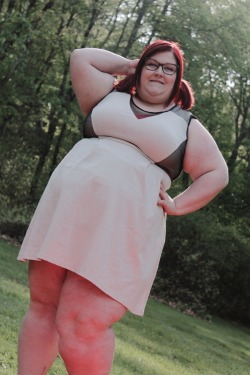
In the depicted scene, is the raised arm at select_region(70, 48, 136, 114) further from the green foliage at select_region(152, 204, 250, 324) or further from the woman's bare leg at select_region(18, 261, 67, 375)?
the green foliage at select_region(152, 204, 250, 324)

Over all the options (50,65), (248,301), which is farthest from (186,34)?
(248,301)

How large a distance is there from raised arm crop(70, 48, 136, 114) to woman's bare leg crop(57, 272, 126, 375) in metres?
0.88

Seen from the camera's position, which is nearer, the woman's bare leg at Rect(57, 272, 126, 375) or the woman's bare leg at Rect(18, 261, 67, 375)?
the woman's bare leg at Rect(57, 272, 126, 375)

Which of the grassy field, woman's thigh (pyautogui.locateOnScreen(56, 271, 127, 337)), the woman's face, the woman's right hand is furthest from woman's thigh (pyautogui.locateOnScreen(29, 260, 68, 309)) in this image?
the grassy field

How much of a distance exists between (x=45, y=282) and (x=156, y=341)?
23.0 feet

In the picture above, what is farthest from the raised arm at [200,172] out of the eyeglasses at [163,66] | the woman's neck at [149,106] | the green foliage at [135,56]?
the green foliage at [135,56]

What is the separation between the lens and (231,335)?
15.6m

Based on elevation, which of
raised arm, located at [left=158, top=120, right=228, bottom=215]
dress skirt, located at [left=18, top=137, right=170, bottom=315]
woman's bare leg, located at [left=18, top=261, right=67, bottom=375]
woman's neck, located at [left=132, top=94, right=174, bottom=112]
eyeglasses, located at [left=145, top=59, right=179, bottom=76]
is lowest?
woman's bare leg, located at [left=18, top=261, right=67, bottom=375]

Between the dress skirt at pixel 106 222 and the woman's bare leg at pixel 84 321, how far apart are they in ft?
0.17

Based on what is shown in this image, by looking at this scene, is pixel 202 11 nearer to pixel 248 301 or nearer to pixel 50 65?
pixel 50 65

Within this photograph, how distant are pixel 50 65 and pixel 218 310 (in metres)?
9.12

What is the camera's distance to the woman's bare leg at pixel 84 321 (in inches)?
123

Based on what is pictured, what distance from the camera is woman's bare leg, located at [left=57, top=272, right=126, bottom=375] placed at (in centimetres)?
313

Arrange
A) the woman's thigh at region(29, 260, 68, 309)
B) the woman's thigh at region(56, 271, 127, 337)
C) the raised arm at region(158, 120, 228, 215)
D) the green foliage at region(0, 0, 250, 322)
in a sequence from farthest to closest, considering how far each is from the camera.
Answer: the green foliage at region(0, 0, 250, 322), the raised arm at region(158, 120, 228, 215), the woman's thigh at region(29, 260, 68, 309), the woman's thigh at region(56, 271, 127, 337)
